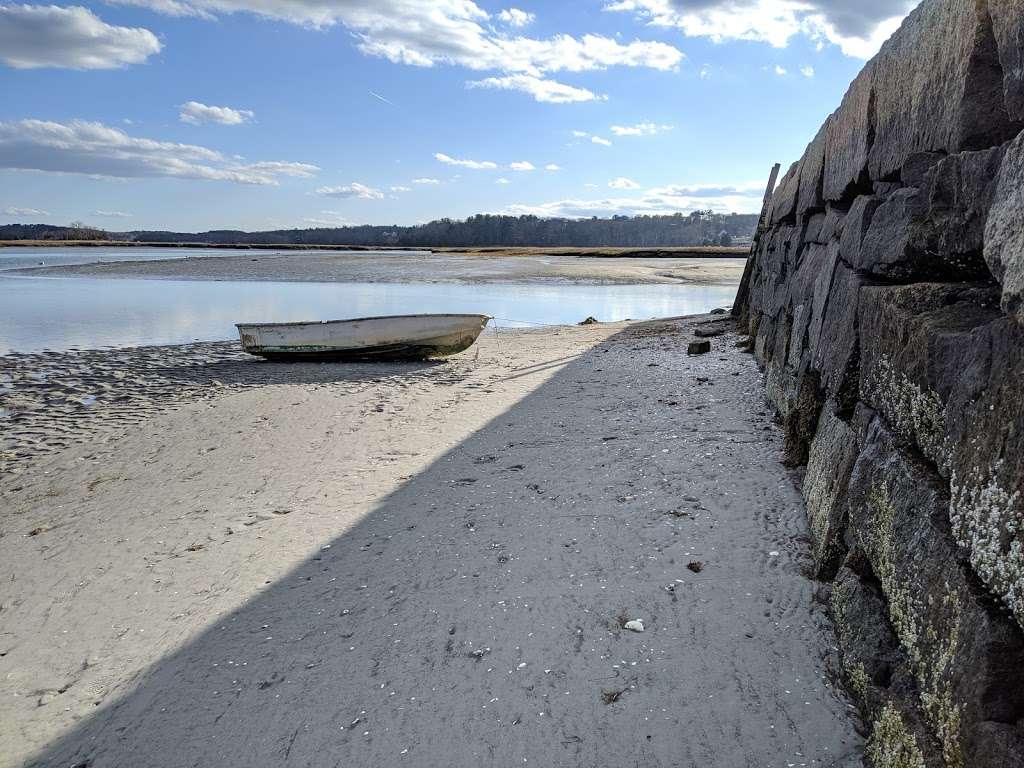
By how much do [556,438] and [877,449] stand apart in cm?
403

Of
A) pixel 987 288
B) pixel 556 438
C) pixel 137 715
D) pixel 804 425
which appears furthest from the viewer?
pixel 556 438

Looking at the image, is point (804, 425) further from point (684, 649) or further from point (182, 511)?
point (182, 511)

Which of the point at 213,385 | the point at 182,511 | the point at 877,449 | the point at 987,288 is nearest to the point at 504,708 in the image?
the point at 877,449

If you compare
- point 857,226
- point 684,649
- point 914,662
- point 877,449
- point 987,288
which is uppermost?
point 857,226

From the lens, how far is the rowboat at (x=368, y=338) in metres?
12.6

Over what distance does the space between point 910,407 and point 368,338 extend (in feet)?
35.9

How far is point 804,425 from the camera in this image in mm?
4973

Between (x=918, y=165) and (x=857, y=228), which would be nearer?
(x=918, y=165)

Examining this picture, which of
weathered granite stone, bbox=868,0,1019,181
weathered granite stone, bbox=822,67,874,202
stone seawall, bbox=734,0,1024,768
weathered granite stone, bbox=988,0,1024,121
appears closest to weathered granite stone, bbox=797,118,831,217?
weathered granite stone, bbox=822,67,874,202

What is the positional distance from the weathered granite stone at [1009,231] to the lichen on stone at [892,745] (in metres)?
1.35

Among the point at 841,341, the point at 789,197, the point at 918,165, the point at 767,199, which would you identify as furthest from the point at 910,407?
the point at 767,199

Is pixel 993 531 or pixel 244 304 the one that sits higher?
pixel 993 531

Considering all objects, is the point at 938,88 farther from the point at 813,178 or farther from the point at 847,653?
the point at 813,178

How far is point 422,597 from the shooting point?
3916 millimetres
